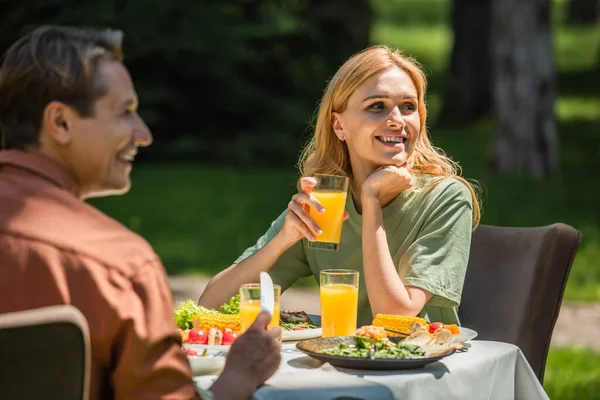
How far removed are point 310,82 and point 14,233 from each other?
14558 millimetres

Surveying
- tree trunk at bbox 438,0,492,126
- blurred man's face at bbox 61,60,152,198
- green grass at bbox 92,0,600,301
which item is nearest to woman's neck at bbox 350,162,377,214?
blurred man's face at bbox 61,60,152,198

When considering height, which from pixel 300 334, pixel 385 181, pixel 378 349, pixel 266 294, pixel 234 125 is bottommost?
pixel 234 125

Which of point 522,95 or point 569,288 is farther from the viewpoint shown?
point 522,95

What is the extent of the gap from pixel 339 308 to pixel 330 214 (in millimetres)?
502

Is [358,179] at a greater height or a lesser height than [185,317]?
greater

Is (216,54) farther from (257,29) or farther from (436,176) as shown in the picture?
(436,176)

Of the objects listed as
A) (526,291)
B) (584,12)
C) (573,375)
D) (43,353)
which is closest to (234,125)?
(573,375)

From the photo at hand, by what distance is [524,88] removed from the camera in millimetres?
15695

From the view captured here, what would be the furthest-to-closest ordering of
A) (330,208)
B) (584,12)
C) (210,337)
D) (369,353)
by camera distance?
(584,12), (330,208), (210,337), (369,353)

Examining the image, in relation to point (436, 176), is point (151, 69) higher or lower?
lower

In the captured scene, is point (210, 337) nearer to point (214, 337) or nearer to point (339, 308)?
point (214, 337)

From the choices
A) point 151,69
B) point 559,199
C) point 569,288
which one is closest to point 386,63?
point 569,288

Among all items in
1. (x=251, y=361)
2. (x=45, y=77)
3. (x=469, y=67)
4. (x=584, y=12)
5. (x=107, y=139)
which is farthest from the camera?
(x=584, y=12)

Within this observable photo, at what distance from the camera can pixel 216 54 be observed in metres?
15.4
